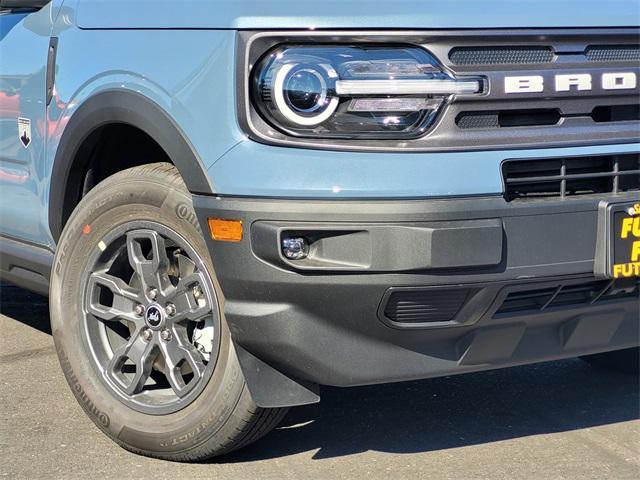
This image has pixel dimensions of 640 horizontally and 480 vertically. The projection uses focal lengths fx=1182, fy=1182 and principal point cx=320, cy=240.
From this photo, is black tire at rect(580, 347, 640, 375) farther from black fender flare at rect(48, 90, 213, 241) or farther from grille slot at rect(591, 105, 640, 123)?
black fender flare at rect(48, 90, 213, 241)

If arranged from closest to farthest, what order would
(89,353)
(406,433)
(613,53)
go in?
1. (613,53)
2. (89,353)
3. (406,433)

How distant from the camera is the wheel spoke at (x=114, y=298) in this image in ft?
11.9

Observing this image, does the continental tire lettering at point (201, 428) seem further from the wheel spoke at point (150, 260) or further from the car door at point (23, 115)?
the car door at point (23, 115)

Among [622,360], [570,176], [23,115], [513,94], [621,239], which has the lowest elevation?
[622,360]

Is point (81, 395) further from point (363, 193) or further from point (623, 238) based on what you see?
point (623, 238)

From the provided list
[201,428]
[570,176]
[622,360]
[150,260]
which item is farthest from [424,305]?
[622,360]

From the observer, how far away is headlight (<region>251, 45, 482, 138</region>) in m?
3.03

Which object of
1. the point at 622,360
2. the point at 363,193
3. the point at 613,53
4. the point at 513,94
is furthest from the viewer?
the point at 622,360

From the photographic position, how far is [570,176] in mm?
3174

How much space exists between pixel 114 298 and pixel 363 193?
1120 millimetres

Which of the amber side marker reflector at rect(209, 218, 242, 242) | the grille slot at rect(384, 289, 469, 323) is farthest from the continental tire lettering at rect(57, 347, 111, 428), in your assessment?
the grille slot at rect(384, 289, 469, 323)

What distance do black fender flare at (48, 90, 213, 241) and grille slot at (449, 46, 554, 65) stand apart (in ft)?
2.43

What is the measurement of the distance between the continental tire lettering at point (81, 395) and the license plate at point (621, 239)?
159cm

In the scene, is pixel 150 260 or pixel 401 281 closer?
pixel 401 281
